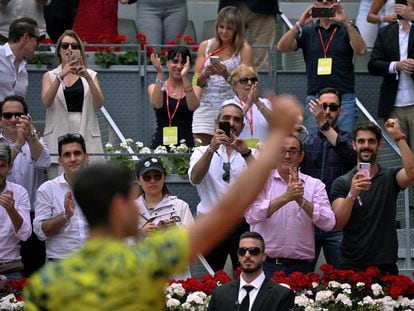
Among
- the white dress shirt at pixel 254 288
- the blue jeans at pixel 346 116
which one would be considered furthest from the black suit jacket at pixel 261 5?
the white dress shirt at pixel 254 288

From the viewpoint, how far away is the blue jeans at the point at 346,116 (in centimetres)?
1348

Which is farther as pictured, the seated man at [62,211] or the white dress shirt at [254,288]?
the seated man at [62,211]

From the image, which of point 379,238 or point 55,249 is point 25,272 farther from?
point 379,238

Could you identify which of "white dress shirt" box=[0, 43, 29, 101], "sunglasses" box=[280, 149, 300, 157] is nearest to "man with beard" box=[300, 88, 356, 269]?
"sunglasses" box=[280, 149, 300, 157]

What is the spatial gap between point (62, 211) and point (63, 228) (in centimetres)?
19

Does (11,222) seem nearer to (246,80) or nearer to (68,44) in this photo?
(68,44)

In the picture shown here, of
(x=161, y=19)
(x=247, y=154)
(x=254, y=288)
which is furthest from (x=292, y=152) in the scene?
(x=161, y=19)

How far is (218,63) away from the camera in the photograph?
1327cm

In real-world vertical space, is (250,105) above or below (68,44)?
below

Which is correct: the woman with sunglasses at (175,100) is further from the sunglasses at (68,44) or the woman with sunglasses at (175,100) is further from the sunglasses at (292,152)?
the sunglasses at (292,152)

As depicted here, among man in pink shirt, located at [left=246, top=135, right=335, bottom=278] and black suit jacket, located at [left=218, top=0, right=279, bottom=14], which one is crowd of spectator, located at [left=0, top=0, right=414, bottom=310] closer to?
man in pink shirt, located at [left=246, top=135, right=335, bottom=278]

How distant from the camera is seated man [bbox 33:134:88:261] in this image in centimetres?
1141

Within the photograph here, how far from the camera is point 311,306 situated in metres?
10.9

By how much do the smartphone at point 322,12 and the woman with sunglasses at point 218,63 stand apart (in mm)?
796
